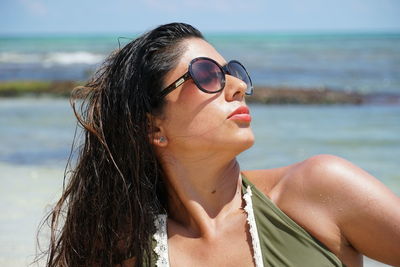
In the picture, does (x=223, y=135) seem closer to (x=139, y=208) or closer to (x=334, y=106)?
(x=139, y=208)

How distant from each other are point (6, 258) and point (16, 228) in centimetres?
74

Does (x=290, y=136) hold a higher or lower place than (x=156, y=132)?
lower

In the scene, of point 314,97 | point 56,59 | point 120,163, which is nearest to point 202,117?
point 120,163

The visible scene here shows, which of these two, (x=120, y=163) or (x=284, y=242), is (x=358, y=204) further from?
(x=120, y=163)

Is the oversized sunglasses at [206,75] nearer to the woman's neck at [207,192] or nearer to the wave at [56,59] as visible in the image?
the woman's neck at [207,192]

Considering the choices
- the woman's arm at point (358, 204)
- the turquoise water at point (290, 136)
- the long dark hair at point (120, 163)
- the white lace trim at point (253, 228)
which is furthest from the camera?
the turquoise water at point (290, 136)

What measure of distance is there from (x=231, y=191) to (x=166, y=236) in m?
0.32

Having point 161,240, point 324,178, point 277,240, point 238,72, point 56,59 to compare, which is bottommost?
point 56,59

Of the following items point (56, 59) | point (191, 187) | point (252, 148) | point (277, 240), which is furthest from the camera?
point (56, 59)

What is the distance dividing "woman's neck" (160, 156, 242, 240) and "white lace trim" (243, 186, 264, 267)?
0.08 metres

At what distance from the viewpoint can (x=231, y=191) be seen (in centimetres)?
257

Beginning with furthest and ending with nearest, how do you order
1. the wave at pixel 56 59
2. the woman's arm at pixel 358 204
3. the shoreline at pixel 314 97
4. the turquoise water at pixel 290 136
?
the wave at pixel 56 59 → the shoreline at pixel 314 97 → the turquoise water at pixel 290 136 → the woman's arm at pixel 358 204

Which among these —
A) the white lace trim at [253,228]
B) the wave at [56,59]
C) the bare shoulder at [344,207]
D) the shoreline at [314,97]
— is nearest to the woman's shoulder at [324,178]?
the bare shoulder at [344,207]

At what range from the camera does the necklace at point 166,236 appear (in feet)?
7.70
